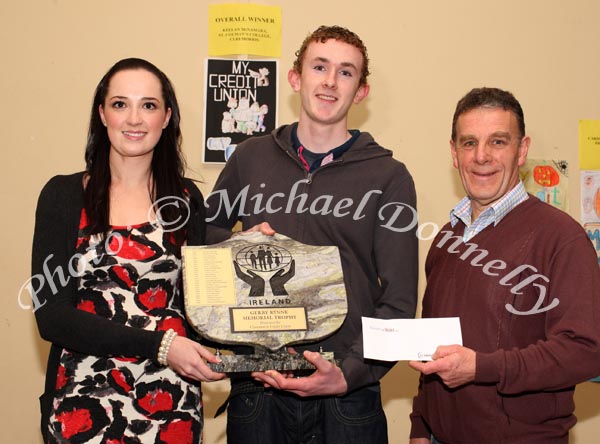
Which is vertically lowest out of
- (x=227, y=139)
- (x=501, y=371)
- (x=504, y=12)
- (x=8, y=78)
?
(x=501, y=371)

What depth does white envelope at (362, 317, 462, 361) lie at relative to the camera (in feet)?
5.25

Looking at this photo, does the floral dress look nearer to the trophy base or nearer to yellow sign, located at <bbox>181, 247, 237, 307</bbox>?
yellow sign, located at <bbox>181, 247, 237, 307</bbox>

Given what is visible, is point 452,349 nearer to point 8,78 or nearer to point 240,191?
point 240,191

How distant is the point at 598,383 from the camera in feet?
9.33

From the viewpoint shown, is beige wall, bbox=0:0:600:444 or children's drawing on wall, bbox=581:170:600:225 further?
children's drawing on wall, bbox=581:170:600:225

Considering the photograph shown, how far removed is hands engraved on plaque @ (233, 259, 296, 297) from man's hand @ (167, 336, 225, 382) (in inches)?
7.9

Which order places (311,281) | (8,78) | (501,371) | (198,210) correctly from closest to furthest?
1. (501,371)
2. (311,281)
3. (198,210)
4. (8,78)

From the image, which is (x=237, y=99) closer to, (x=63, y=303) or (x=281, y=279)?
(x=281, y=279)

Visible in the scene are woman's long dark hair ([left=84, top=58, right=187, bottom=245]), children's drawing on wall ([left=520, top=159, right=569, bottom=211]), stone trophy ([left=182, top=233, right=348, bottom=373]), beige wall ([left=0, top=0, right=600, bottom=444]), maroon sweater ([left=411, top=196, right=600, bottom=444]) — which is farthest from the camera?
children's drawing on wall ([left=520, top=159, right=569, bottom=211])

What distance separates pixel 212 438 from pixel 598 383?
1606 millimetres

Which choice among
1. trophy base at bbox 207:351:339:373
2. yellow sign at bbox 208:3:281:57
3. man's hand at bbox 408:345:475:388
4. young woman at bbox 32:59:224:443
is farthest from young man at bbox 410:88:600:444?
yellow sign at bbox 208:3:281:57

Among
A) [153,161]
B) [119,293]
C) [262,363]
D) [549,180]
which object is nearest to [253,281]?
[262,363]

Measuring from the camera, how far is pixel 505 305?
167 cm

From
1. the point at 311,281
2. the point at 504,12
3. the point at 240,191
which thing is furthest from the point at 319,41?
the point at 504,12
